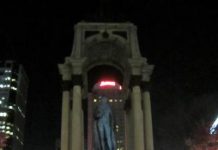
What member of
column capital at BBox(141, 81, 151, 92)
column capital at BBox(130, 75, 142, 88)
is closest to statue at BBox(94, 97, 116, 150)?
column capital at BBox(130, 75, 142, 88)

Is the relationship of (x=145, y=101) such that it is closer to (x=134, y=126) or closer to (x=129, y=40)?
(x=134, y=126)

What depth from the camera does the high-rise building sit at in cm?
17285

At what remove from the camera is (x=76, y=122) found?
1219 inches

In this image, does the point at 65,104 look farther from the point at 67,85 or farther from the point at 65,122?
the point at 67,85

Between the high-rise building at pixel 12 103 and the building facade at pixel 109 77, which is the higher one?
the high-rise building at pixel 12 103

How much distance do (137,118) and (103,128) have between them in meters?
3.76

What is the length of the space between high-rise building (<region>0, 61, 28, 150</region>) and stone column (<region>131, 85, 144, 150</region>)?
465ft

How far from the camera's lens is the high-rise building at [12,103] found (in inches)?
6805

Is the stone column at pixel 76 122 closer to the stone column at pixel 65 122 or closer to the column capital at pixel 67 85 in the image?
the stone column at pixel 65 122

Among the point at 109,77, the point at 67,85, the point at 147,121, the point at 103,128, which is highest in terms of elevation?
the point at 109,77

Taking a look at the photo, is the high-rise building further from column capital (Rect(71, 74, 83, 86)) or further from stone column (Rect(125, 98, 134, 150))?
column capital (Rect(71, 74, 83, 86))

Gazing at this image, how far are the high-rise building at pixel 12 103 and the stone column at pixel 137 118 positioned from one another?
14187cm

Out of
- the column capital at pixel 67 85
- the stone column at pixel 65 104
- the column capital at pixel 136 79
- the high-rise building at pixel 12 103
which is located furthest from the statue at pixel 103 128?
the high-rise building at pixel 12 103

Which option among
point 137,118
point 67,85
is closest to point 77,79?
point 67,85
